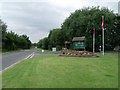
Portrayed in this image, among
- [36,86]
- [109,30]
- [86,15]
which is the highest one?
[86,15]

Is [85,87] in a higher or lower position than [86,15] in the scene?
lower

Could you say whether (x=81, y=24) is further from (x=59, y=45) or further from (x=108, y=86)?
(x=108, y=86)

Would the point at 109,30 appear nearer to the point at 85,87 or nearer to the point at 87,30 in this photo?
the point at 87,30

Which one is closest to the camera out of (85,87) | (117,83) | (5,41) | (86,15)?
(85,87)

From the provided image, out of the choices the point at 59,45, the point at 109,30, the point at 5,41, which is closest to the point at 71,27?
the point at 109,30

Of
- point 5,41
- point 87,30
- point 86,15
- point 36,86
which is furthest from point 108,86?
point 5,41

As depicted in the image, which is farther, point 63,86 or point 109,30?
point 109,30

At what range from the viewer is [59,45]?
3447 inches

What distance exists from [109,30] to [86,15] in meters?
8.23

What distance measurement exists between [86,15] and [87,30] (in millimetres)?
6041

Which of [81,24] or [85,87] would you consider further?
[81,24]

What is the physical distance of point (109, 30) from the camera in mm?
67250

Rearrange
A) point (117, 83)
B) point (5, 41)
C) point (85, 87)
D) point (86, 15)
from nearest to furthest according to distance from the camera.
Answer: point (85, 87) < point (117, 83) < point (86, 15) < point (5, 41)

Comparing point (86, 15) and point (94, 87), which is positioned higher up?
point (86, 15)
